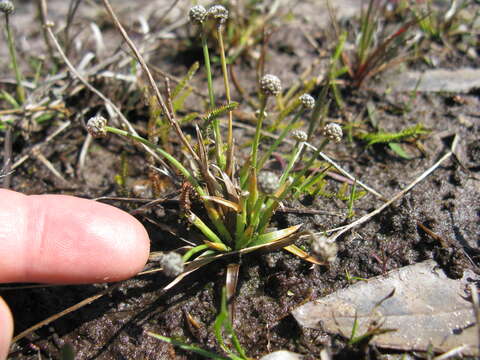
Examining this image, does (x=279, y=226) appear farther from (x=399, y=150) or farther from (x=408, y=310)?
(x=399, y=150)

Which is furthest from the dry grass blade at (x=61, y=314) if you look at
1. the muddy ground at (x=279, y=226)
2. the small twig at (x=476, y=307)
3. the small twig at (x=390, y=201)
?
the small twig at (x=476, y=307)

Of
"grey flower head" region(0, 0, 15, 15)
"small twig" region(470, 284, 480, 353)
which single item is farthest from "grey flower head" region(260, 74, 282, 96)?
"grey flower head" region(0, 0, 15, 15)

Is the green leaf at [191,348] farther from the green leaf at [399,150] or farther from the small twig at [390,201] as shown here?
the green leaf at [399,150]

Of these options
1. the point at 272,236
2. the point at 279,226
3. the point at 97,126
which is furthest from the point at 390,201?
the point at 97,126

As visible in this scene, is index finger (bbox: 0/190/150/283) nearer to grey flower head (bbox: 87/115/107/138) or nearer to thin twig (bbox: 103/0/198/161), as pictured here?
grey flower head (bbox: 87/115/107/138)

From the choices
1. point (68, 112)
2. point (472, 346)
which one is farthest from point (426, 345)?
point (68, 112)

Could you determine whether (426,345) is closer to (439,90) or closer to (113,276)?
(113,276)

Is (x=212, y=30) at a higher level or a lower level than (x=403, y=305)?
higher
